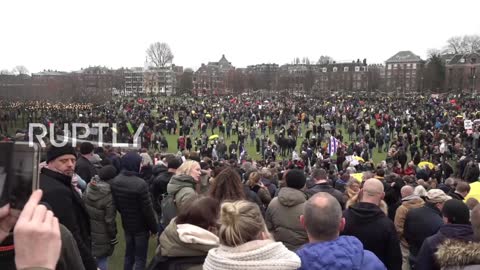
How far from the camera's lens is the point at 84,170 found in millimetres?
7312

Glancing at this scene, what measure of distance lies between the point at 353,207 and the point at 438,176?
42.4ft

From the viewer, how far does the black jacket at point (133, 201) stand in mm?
5508

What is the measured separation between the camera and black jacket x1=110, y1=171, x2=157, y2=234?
5508 mm

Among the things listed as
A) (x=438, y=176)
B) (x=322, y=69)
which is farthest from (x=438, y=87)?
(x=438, y=176)

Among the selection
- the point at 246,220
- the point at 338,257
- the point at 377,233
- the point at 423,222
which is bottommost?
the point at 423,222

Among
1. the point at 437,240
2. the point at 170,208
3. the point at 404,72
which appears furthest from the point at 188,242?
the point at 404,72

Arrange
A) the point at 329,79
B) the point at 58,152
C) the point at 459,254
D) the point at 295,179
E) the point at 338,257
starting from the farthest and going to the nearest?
the point at 329,79
the point at 295,179
the point at 58,152
the point at 459,254
the point at 338,257

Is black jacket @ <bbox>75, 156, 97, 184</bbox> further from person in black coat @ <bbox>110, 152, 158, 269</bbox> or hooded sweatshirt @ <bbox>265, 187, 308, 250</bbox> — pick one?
hooded sweatshirt @ <bbox>265, 187, 308, 250</bbox>

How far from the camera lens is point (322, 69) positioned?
119 meters

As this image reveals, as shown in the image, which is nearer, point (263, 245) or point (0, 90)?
point (263, 245)

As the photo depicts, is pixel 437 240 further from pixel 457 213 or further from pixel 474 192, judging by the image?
pixel 474 192

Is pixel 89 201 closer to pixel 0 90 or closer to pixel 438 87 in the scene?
pixel 0 90

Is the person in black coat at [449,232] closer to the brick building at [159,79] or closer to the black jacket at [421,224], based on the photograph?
the black jacket at [421,224]

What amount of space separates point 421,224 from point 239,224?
3.12 m
